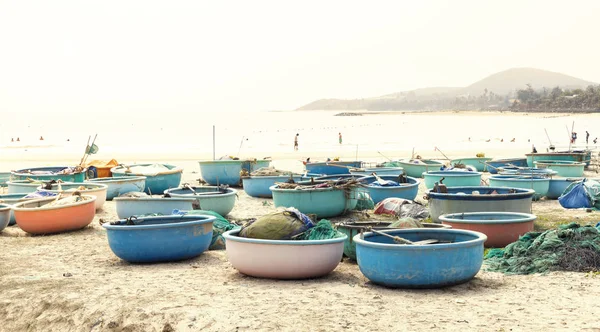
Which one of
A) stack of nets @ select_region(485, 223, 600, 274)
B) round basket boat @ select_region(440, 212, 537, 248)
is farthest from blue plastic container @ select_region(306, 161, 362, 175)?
stack of nets @ select_region(485, 223, 600, 274)

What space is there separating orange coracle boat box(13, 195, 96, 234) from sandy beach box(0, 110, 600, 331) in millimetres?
2342

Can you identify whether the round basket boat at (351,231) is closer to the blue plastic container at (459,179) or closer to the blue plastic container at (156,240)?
the blue plastic container at (156,240)

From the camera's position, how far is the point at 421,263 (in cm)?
813

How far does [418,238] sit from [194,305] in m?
3.27

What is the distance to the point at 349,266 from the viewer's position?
32.4 feet

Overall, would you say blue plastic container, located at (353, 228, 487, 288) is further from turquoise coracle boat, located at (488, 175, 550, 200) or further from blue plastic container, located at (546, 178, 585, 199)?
blue plastic container, located at (546, 178, 585, 199)

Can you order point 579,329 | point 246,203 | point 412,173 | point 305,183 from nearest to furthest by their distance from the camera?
1. point 579,329
2. point 305,183
3. point 246,203
4. point 412,173

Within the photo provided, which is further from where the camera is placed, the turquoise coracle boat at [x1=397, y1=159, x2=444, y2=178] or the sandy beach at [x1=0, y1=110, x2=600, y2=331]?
the turquoise coracle boat at [x1=397, y1=159, x2=444, y2=178]

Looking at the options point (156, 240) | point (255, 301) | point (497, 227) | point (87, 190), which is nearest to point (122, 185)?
point (87, 190)

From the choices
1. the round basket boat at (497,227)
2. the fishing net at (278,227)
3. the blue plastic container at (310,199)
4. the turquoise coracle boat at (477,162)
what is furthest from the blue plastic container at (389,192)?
the turquoise coracle boat at (477,162)

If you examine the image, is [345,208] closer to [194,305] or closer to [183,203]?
[183,203]

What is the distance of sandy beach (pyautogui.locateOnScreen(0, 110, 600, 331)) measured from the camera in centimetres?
693

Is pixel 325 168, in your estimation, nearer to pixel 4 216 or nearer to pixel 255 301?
pixel 4 216

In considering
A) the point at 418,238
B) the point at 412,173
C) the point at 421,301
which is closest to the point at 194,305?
the point at 421,301
